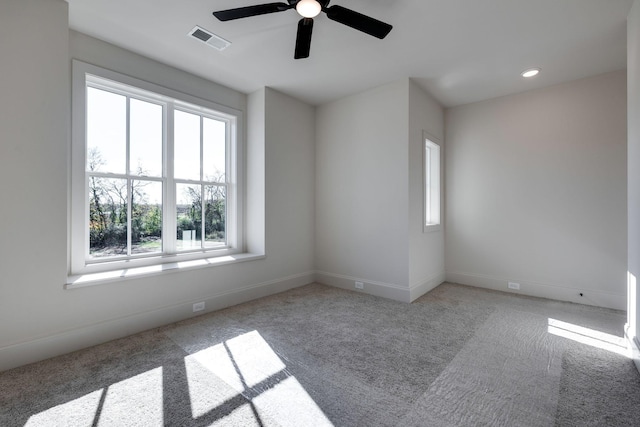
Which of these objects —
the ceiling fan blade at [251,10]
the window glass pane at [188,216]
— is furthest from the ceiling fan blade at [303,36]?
the window glass pane at [188,216]

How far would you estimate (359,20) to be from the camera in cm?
211

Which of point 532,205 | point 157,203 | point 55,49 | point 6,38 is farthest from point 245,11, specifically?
point 532,205

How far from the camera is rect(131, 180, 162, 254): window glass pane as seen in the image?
3.18 meters

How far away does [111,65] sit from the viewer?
2918 mm

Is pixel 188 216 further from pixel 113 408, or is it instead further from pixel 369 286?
pixel 369 286

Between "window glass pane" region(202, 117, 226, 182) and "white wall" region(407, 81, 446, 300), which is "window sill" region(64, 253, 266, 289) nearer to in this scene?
"window glass pane" region(202, 117, 226, 182)

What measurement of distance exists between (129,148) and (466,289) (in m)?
4.83

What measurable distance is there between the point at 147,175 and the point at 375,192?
9.48ft

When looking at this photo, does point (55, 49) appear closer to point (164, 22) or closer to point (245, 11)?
point (164, 22)

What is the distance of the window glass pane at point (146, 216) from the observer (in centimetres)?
318

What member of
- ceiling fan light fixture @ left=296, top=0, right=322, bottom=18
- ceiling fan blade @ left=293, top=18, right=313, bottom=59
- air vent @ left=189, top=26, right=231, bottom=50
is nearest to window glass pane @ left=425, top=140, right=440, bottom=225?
ceiling fan blade @ left=293, top=18, right=313, bottom=59

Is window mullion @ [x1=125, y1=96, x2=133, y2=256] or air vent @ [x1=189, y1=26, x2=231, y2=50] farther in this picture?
window mullion @ [x1=125, y1=96, x2=133, y2=256]

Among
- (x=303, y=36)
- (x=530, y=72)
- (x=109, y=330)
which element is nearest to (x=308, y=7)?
(x=303, y=36)

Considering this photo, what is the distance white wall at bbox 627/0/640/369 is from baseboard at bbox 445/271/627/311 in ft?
4.32
